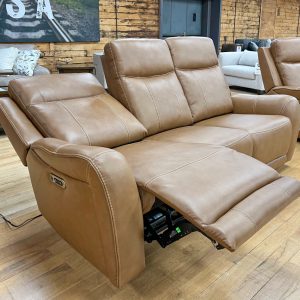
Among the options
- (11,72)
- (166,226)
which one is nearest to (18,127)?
(166,226)

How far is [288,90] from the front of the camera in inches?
116

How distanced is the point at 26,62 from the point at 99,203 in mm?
3730

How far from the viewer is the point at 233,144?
183cm

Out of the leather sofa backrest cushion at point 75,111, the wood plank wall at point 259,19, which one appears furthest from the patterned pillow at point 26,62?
the wood plank wall at point 259,19

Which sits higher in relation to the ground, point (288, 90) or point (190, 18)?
point (190, 18)

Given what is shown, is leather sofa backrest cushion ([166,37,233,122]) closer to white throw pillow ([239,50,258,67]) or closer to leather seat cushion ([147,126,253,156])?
leather seat cushion ([147,126,253,156])

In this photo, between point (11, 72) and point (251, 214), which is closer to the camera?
point (251, 214)

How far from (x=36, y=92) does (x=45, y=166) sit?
47cm

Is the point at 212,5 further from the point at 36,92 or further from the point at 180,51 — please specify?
the point at 36,92

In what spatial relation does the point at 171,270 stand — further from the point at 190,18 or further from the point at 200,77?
the point at 190,18

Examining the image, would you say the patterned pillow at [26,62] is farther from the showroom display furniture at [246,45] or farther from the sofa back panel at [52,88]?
the showroom display furniture at [246,45]

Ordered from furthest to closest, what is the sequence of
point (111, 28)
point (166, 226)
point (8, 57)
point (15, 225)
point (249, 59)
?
point (249, 59)
point (111, 28)
point (8, 57)
point (15, 225)
point (166, 226)

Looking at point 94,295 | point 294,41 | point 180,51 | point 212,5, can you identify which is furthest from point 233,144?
point 212,5

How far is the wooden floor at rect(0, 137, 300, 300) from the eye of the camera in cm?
132
